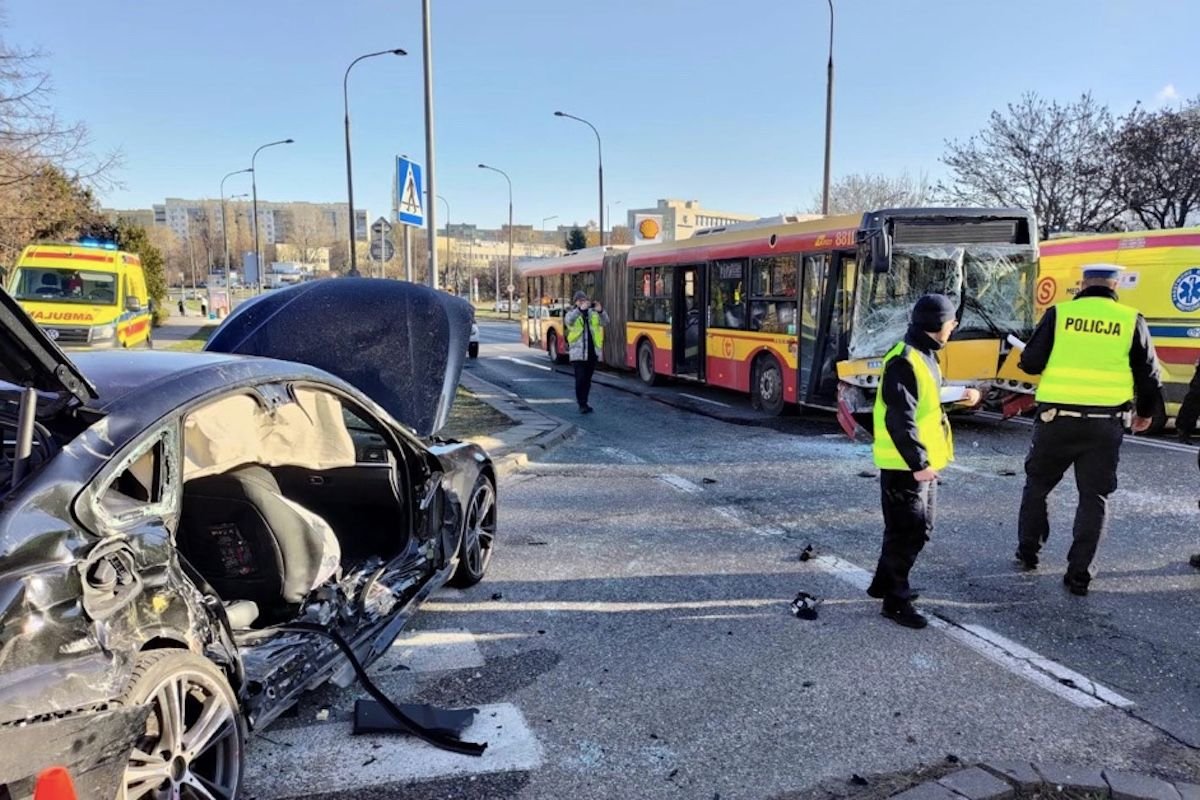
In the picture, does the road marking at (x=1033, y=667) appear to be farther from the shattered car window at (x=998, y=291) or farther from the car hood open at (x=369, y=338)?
the shattered car window at (x=998, y=291)

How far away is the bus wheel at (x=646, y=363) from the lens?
15.8 meters

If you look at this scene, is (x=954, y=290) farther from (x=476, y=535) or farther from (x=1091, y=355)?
(x=476, y=535)

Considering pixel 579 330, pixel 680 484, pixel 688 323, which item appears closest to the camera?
pixel 680 484

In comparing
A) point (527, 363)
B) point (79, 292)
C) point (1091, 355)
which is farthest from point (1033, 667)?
point (527, 363)

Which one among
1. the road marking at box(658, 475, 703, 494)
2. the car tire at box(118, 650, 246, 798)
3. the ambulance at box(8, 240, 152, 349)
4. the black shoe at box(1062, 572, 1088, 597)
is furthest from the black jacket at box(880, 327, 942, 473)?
the ambulance at box(8, 240, 152, 349)

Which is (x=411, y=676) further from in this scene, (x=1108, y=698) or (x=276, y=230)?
(x=276, y=230)

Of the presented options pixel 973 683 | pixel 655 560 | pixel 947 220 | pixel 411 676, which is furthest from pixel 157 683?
pixel 947 220

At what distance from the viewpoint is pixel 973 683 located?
3.64 m

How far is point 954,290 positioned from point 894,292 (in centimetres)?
76

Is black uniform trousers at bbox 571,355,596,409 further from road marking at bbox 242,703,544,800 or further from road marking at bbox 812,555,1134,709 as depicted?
road marking at bbox 242,703,544,800

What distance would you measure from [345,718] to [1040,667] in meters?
3.17

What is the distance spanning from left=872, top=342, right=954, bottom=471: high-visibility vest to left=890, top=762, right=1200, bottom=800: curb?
5.63 feet

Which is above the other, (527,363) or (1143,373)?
(1143,373)

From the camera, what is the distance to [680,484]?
302 inches
